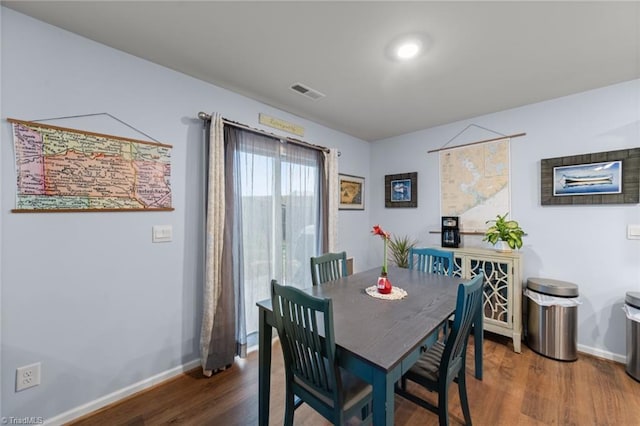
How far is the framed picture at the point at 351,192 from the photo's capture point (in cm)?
362

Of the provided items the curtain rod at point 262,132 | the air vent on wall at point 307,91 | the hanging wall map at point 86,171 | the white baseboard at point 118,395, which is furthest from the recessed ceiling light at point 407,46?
the white baseboard at point 118,395

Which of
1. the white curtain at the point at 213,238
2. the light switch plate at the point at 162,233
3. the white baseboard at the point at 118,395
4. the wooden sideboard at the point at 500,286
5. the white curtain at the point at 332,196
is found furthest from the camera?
the white curtain at the point at 332,196

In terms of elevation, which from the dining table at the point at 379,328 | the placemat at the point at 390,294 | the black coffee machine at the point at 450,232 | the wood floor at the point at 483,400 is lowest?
the wood floor at the point at 483,400

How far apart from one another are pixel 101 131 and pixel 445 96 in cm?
285

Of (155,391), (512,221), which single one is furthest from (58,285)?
(512,221)

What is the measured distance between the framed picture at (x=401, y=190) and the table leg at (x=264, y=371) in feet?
8.90

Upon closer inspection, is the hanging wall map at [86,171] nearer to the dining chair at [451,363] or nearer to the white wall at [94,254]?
the white wall at [94,254]

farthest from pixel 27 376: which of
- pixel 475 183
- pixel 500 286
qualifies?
pixel 475 183

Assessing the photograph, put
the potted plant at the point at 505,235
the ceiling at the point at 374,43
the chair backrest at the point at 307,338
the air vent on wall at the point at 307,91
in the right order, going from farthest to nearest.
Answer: the potted plant at the point at 505,235
the air vent on wall at the point at 307,91
the ceiling at the point at 374,43
the chair backrest at the point at 307,338

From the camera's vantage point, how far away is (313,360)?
122 cm

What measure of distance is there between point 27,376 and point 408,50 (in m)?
3.11

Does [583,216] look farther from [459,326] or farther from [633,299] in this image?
[459,326]

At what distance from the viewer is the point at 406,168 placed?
3.64 m

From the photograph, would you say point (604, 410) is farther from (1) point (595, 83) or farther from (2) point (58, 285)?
(2) point (58, 285)
